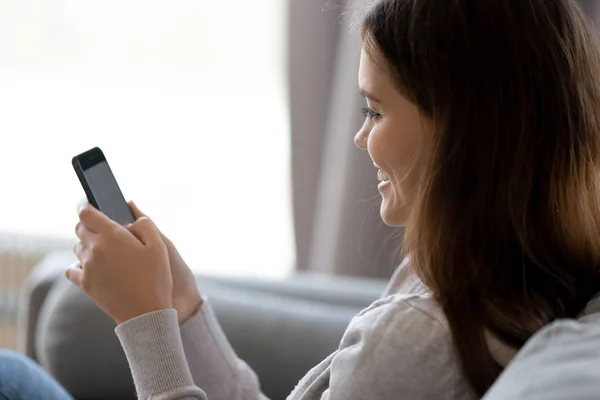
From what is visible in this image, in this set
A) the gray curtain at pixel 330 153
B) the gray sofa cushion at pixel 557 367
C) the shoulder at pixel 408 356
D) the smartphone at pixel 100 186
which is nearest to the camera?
the gray sofa cushion at pixel 557 367

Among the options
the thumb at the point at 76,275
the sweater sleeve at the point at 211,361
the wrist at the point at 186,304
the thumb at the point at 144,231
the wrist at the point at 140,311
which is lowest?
the sweater sleeve at the point at 211,361

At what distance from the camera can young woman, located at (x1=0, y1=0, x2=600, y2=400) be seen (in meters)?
0.77

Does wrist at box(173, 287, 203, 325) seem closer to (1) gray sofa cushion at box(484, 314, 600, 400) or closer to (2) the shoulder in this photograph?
(2) the shoulder

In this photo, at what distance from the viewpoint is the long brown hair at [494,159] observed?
0.77 m

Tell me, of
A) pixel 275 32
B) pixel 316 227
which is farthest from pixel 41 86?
pixel 316 227

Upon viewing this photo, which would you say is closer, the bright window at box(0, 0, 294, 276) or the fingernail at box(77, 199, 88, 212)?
the fingernail at box(77, 199, 88, 212)

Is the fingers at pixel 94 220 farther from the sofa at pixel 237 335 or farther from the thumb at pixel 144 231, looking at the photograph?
the sofa at pixel 237 335

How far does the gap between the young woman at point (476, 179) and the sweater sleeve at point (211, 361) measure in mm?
302

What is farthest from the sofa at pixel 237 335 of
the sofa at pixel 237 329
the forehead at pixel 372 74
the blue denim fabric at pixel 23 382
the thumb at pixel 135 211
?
the forehead at pixel 372 74

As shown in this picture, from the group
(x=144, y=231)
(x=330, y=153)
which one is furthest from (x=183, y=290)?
(x=330, y=153)

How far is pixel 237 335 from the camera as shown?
1395 mm

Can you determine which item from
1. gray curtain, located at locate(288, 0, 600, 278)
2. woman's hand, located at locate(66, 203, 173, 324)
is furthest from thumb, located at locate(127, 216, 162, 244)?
gray curtain, located at locate(288, 0, 600, 278)

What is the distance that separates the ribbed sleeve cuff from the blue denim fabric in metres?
0.24

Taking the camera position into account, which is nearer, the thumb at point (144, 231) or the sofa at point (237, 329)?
the thumb at point (144, 231)
